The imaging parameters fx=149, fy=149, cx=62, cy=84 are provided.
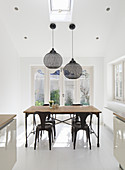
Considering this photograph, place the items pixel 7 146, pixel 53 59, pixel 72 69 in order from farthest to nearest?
pixel 72 69 → pixel 53 59 → pixel 7 146

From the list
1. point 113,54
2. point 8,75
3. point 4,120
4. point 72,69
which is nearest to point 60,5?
point 72,69

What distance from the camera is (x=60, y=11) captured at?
4203 mm

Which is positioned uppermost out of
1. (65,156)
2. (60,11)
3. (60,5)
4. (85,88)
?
(60,5)

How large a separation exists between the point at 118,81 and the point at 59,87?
2220 mm

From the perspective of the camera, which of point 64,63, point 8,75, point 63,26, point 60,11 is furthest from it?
point 64,63

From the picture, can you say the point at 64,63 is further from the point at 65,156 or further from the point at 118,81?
the point at 65,156

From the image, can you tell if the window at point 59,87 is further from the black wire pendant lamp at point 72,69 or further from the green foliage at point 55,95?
the black wire pendant lamp at point 72,69

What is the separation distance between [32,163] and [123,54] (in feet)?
10.7

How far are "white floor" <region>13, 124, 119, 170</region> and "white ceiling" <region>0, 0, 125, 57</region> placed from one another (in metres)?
2.94

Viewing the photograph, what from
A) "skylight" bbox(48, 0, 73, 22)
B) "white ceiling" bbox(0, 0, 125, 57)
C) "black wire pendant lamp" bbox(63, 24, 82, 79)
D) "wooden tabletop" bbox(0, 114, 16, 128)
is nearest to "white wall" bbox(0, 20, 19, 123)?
"white ceiling" bbox(0, 0, 125, 57)

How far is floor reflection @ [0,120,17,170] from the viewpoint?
180 cm

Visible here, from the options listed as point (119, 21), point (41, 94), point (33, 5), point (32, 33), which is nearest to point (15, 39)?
point (32, 33)

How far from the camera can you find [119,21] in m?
3.96

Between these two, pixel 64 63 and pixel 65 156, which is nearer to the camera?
pixel 65 156
